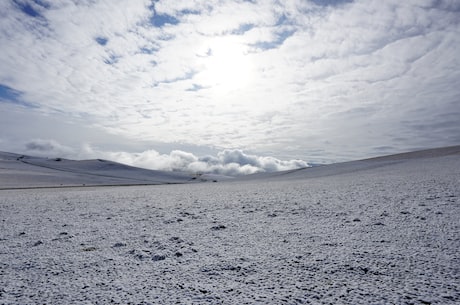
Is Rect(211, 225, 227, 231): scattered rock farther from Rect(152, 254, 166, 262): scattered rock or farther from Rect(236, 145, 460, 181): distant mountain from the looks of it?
Rect(236, 145, 460, 181): distant mountain

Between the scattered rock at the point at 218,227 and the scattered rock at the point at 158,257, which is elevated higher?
the scattered rock at the point at 218,227

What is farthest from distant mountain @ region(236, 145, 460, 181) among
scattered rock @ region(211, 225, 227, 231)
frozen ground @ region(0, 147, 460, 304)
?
scattered rock @ region(211, 225, 227, 231)

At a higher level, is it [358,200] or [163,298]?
[358,200]

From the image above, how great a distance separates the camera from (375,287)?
7.22ft

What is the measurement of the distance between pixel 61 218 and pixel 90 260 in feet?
10.6

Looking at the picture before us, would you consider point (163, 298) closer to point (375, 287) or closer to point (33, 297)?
point (33, 297)

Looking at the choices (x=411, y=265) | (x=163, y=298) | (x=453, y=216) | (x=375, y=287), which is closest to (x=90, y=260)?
(x=163, y=298)

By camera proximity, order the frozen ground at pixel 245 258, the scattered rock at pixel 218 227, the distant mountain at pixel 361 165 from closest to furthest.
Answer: the frozen ground at pixel 245 258 < the scattered rock at pixel 218 227 < the distant mountain at pixel 361 165

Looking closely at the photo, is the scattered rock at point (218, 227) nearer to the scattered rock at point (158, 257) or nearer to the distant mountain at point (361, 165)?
the scattered rock at point (158, 257)

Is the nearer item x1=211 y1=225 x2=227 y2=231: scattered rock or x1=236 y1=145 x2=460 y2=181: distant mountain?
x1=211 y1=225 x2=227 y2=231: scattered rock

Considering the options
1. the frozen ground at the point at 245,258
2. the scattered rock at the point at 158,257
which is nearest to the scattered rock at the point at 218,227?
the frozen ground at the point at 245,258

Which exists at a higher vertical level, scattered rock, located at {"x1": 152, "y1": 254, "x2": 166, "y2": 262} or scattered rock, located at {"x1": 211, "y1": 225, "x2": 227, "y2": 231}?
scattered rock, located at {"x1": 211, "y1": 225, "x2": 227, "y2": 231}

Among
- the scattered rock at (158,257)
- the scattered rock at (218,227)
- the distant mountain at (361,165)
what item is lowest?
the scattered rock at (158,257)

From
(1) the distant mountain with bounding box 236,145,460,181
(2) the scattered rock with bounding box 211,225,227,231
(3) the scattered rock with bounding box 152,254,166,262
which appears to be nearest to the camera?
(3) the scattered rock with bounding box 152,254,166,262
